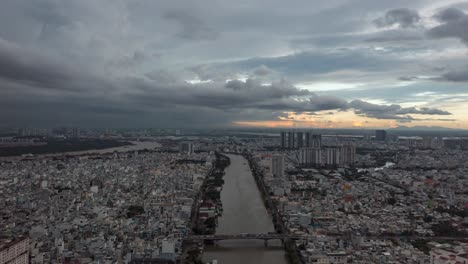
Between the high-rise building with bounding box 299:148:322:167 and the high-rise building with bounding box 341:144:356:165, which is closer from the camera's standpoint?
the high-rise building with bounding box 299:148:322:167

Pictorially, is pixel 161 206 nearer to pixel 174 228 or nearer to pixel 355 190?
pixel 174 228

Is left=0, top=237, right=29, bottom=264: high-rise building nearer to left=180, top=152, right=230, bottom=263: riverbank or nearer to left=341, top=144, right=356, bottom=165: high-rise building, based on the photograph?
left=180, top=152, right=230, bottom=263: riverbank

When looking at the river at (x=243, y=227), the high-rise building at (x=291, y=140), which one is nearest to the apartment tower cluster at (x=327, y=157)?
the river at (x=243, y=227)

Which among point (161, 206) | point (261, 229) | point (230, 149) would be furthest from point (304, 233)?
point (230, 149)

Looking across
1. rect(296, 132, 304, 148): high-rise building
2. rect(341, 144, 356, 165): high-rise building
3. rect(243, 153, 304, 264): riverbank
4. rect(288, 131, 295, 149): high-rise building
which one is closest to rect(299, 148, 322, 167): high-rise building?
rect(341, 144, 356, 165): high-rise building

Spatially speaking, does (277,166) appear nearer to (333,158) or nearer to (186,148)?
(333,158)

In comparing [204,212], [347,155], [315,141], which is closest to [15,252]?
[204,212]

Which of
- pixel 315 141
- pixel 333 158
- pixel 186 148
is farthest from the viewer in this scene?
pixel 315 141

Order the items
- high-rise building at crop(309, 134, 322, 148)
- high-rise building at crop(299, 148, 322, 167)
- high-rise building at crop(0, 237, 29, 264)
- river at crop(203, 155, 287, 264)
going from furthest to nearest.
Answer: high-rise building at crop(309, 134, 322, 148) → high-rise building at crop(299, 148, 322, 167) → river at crop(203, 155, 287, 264) → high-rise building at crop(0, 237, 29, 264)
